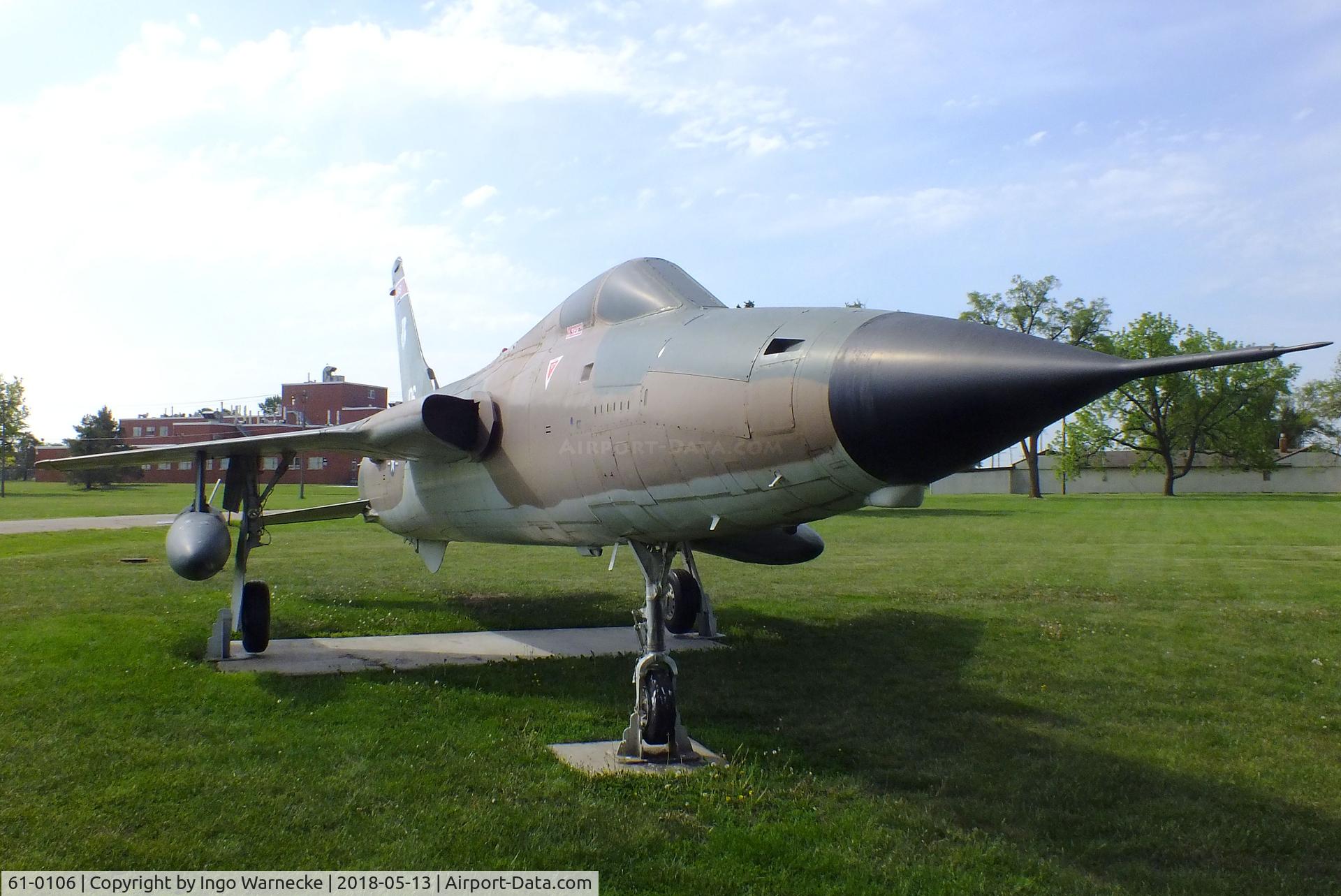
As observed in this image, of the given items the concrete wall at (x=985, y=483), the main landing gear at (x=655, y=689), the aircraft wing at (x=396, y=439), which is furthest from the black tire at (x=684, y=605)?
the concrete wall at (x=985, y=483)

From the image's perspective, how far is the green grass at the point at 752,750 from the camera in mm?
4609

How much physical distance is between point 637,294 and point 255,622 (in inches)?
225

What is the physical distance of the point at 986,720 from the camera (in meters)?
7.33

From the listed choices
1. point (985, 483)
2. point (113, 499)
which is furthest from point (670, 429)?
point (985, 483)

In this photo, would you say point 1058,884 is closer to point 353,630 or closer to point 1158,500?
point 353,630

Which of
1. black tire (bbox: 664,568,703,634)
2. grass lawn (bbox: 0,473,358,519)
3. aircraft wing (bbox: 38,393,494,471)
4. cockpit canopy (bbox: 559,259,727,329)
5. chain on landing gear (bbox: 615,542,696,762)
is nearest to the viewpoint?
chain on landing gear (bbox: 615,542,696,762)

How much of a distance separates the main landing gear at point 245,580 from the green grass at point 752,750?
38cm

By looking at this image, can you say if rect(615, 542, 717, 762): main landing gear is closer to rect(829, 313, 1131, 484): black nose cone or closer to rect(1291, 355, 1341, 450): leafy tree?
rect(829, 313, 1131, 484): black nose cone

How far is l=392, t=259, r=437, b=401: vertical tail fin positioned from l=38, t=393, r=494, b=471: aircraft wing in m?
4.39

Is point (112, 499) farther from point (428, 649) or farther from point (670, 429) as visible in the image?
point (670, 429)

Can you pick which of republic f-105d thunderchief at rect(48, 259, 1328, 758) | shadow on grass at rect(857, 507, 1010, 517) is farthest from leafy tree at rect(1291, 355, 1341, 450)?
republic f-105d thunderchief at rect(48, 259, 1328, 758)

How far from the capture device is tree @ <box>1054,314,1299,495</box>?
6638 centimetres

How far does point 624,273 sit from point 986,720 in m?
4.54

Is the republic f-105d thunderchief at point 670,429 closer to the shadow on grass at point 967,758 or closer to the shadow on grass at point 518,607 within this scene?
the shadow on grass at point 967,758
